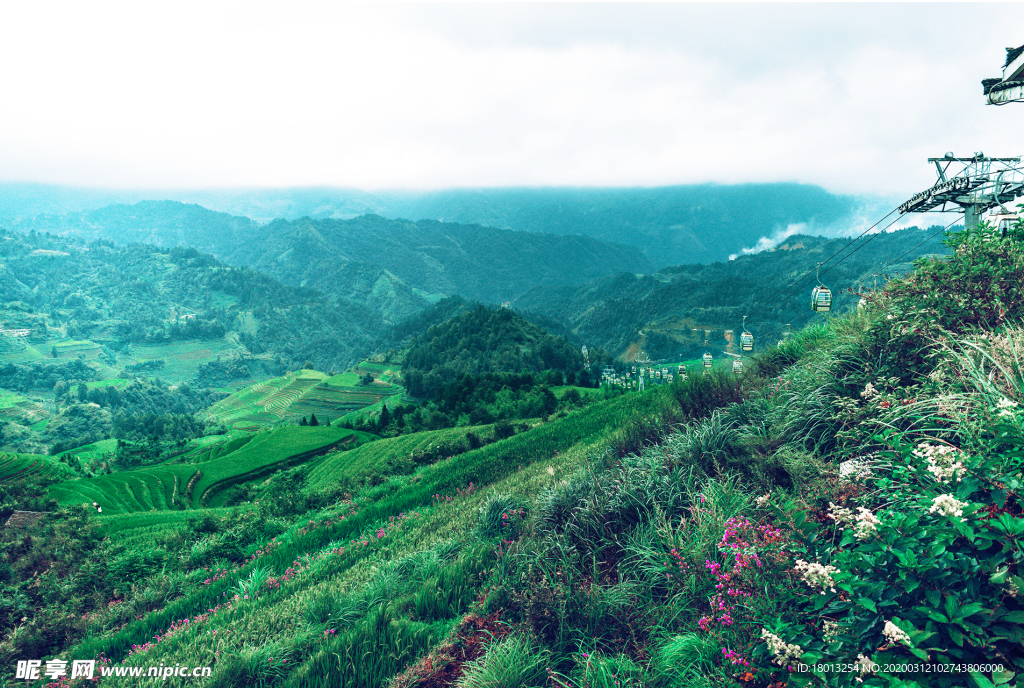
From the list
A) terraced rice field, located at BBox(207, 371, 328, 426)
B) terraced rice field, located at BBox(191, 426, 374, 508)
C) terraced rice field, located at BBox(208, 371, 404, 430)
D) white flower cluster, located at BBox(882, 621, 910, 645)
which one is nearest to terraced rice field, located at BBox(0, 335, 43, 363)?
terraced rice field, located at BBox(207, 371, 328, 426)

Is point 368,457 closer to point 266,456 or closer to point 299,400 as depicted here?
point 266,456

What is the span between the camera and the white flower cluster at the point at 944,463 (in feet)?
10.2

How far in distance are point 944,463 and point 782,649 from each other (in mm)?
1756

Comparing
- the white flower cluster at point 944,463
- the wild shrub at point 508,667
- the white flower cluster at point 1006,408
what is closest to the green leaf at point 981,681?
the white flower cluster at point 944,463

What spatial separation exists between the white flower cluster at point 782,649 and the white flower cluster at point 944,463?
1.58 meters

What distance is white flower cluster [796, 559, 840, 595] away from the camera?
293 centimetres

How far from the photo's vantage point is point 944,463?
10.5 feet

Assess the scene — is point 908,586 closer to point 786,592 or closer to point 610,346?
point 786,592

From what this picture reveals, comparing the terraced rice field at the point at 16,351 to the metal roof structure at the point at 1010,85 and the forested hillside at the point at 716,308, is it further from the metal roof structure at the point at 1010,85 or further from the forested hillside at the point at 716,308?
the metal roof structure at the point at 1010,85

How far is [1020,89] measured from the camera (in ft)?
31.2

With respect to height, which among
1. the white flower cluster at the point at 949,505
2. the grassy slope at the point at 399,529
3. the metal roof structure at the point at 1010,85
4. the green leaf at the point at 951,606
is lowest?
the grassy slope at the point at 399,529

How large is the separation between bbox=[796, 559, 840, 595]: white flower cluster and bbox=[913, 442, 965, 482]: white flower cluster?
1011 mm

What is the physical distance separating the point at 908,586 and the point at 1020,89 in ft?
41.7

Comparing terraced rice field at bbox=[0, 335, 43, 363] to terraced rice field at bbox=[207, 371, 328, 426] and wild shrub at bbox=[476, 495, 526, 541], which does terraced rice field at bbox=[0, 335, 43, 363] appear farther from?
wild shrub at bbox=[476, 495, 526, 541]
